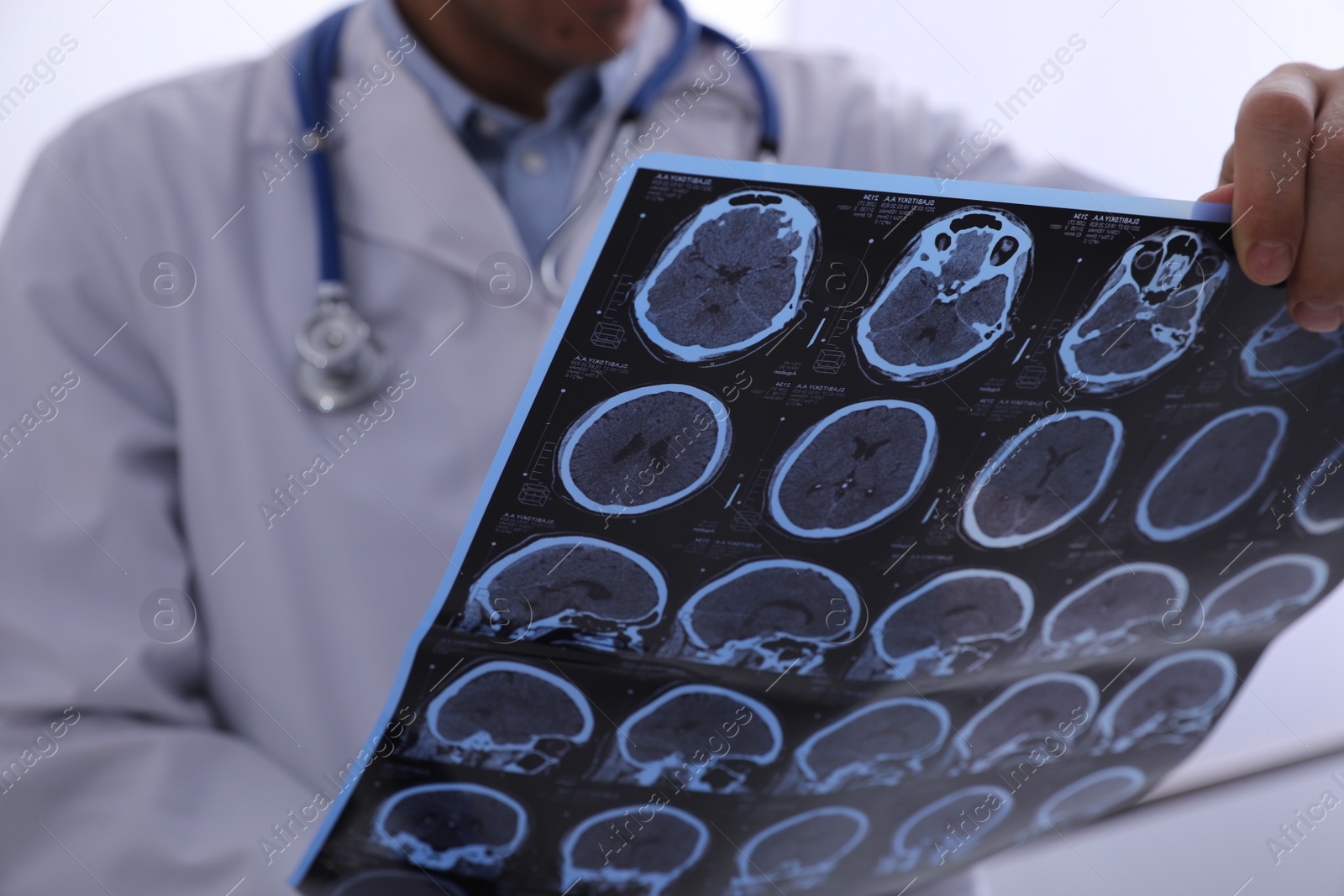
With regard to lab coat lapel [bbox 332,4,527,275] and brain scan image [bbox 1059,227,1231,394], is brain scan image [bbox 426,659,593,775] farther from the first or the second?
lab coat lapel [bbox 332,4,527,275]

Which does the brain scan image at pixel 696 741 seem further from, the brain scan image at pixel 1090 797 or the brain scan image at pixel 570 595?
the brain scan image at pixel 1090 797

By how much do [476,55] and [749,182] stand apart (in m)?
0.62

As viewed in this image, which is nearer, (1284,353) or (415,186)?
(1284,353)

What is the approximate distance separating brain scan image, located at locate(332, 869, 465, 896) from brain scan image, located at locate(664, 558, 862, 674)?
0.17 m

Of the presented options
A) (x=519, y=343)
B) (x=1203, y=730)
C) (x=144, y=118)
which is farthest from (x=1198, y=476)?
(x=144, y=118)

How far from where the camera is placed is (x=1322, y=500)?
470 millimetres

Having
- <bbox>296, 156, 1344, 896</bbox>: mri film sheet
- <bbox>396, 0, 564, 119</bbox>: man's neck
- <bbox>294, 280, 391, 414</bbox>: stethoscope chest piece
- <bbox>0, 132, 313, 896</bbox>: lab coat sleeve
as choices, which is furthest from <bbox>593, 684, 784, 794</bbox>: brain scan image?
<bbox>396, 0, 564, 119</bbox>: man's neck

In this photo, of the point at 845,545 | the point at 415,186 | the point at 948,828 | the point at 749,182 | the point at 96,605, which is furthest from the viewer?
the point at 415,186

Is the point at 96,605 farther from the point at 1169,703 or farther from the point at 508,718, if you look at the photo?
the point at 1169,703

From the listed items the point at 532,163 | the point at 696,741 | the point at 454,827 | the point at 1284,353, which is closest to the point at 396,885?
the point at 454,827

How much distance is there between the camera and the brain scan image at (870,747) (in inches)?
17.3

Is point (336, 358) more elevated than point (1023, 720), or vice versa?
point (336, 358)

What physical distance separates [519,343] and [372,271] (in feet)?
0.44

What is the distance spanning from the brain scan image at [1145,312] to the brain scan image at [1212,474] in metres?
0.06
